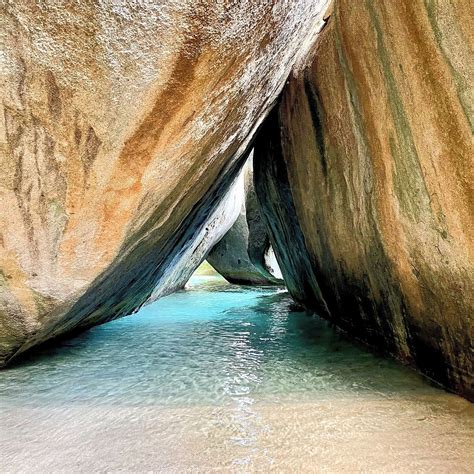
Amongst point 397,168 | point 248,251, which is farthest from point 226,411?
point 248,251

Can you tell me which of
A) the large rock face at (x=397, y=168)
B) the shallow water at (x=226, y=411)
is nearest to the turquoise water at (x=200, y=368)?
the shallow water at (x=226, y=411)

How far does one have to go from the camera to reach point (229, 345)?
423cm

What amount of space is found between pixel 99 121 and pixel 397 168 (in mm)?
1886

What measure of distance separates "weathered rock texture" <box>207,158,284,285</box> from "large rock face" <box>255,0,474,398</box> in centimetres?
647

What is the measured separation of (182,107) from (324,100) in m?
1.56

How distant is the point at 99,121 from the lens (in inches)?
97.5

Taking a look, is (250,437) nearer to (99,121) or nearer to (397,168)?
(397,168)

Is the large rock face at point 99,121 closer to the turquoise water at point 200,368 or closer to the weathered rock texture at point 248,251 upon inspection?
the turquoise water at point 200,368

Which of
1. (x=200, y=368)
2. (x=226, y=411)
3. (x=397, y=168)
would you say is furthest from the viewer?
(x=200, y=368)

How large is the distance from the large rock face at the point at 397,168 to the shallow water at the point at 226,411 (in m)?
0.47

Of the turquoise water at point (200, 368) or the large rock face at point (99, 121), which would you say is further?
the turquoise water at point (200, 368)

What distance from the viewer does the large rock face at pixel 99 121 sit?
87.9 inches

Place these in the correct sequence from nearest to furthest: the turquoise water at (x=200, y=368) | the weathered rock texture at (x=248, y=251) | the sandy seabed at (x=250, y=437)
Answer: the sandy seabed at (x=250, y=437) < the turquoise water at (x=200, y=368) < the weathered rock texture at (x=248, y=251)

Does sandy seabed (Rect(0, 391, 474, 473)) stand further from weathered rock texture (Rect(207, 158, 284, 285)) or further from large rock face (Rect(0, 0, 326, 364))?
weathered rock texture (Rect(207, 158, 284, 285))
